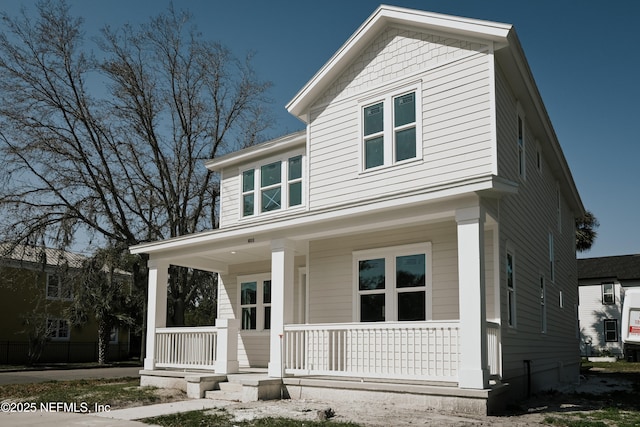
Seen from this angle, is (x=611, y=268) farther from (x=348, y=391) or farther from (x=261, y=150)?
(x=348, y=391)

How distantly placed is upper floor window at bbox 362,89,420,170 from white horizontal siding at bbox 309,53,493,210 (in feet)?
0.67

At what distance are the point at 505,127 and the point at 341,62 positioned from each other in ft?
13.3

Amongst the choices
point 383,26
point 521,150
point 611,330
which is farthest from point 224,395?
point 611,330

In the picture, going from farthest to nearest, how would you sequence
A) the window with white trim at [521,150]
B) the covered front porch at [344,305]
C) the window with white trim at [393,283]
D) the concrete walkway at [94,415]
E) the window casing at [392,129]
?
the window with white trim at [521,150]
the window casing at [392,129]
the window with white trim at [393,283]
the covered front porch at [344,305]
the concrete walkway at [94,415]

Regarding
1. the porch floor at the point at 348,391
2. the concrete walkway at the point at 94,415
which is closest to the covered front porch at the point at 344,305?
the porch floor at the point at 348,391

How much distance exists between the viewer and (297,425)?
8422 mm

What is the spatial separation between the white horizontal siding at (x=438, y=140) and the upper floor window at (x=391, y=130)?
0.67 ft

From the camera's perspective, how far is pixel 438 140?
39.8 feet

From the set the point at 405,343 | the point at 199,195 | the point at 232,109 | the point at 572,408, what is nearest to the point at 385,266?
the point at 405,343

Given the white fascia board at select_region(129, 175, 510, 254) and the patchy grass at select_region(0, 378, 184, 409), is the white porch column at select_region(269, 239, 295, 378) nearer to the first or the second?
the white fascia board at select_region(129, 175, 510, 254)

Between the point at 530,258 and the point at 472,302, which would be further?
the point at 530,258

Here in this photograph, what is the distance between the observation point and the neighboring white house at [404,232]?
10.5m

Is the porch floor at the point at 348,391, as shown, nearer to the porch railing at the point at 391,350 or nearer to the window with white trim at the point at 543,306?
the porch railing at the point at 391,350

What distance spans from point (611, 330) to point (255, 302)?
34.2 meters
